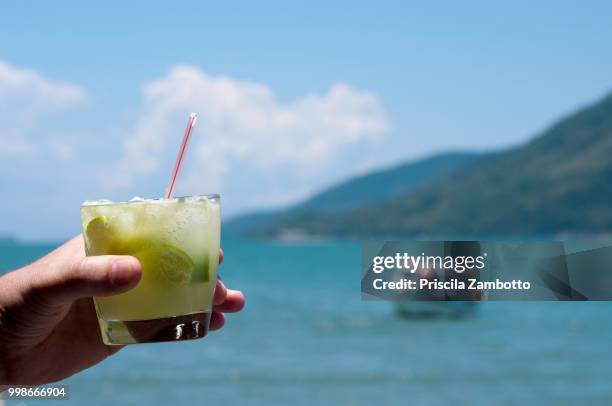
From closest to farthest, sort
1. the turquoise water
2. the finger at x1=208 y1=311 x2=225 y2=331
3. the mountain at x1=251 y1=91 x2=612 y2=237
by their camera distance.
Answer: the finger at x1=208 y1=311 x2=225 y2=331 → the turquoise water → the mountain at x1=251 y1=91 x2=612 y2=237

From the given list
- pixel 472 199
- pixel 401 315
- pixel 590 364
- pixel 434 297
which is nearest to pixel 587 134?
pixel 472 199

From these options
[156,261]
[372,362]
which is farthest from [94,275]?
[372,362]

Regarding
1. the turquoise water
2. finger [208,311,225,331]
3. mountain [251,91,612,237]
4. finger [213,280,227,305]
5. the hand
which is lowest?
the hand

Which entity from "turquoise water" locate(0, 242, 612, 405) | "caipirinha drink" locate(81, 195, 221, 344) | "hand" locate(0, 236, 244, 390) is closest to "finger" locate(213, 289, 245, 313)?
"hand" locate(0, 236, 244, 390)

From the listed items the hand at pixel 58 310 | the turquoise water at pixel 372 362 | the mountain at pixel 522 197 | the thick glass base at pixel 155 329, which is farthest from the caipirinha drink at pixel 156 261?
the mountain at pixel 522 197

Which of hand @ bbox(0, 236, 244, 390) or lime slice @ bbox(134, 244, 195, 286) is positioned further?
lime slice @ bbox(134, 244, 195, 286)

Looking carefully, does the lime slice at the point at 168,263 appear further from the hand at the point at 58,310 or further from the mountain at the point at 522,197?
the mountain at the point at 522,197

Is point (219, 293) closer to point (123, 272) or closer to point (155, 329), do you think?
point (155, 329)

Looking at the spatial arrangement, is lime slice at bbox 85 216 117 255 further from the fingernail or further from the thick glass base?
the fingernail
